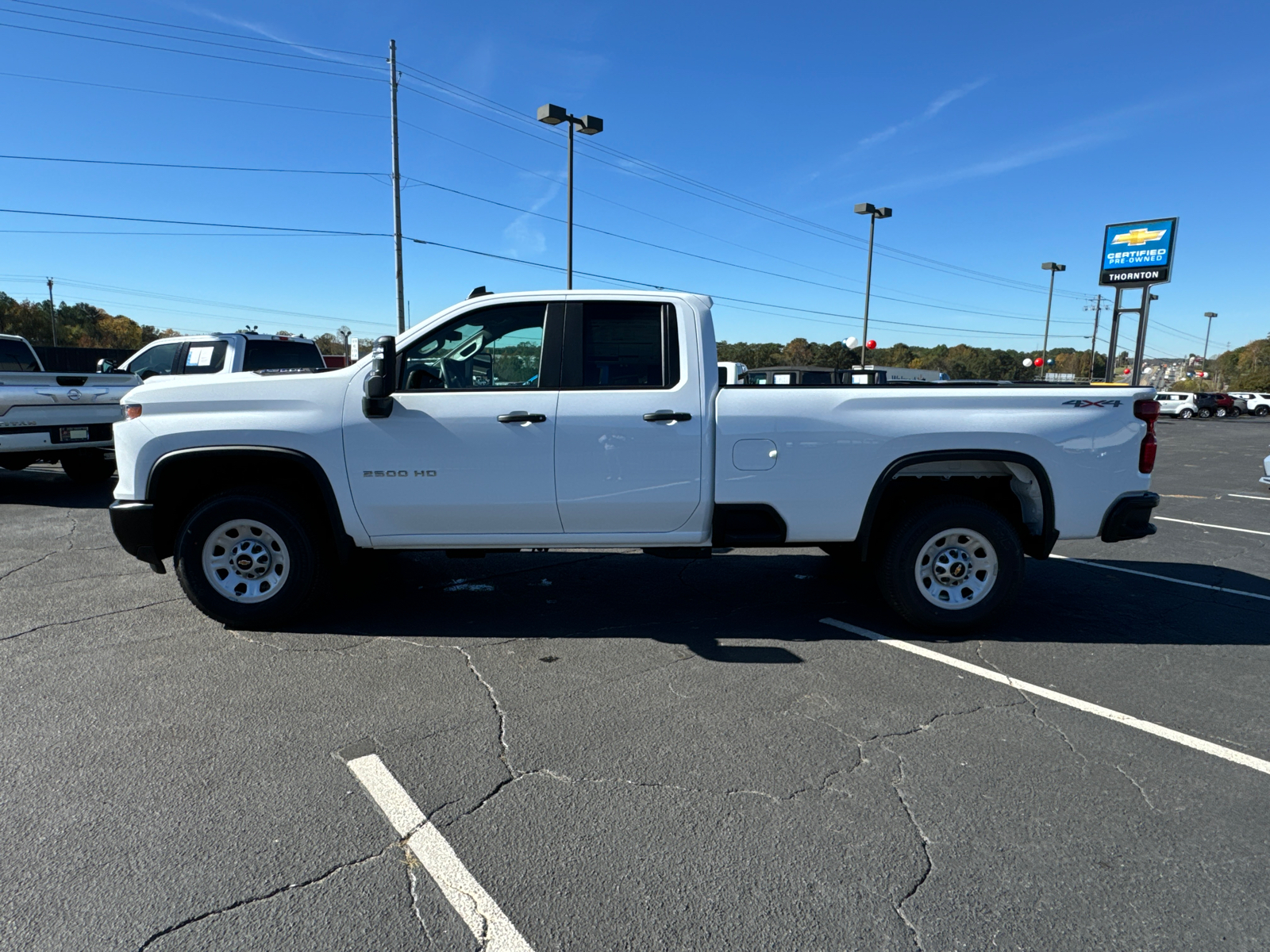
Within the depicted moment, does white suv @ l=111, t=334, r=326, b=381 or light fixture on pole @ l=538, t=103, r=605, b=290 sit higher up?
light fixture on pole @ l=538, t=103, r=605, b=290

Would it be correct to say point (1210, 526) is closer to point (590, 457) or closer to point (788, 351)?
point (590, 457)

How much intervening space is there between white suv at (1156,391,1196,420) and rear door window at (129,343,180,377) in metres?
52.7

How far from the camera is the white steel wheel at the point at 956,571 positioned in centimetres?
479

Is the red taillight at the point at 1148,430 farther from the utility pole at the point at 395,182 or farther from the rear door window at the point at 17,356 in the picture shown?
the utility pole at the point at 395,182

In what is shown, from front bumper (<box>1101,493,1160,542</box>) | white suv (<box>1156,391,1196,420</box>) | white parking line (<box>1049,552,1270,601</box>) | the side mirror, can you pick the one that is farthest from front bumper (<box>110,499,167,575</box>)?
white suv (<box>1156,391,1196,420</box>)

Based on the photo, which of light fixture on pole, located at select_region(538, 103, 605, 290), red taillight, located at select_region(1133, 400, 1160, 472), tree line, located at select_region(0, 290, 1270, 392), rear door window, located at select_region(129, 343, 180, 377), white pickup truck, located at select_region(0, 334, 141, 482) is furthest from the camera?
tree line, located at select_region(0, 290, 1270, 392)

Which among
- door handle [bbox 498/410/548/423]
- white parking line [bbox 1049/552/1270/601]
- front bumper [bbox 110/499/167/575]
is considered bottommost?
white parking line [bbox 1049/552/1270/601]

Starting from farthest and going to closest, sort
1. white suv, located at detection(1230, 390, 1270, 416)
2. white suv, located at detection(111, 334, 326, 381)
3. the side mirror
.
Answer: white suv, located at detection(1230, 390, 1270, 416)
white suv, located at detection(111, 334, 326, 381)
the side mirror

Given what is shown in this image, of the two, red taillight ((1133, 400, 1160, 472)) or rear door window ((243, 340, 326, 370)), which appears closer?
red taillight ((1133, 400, 1160, 472))

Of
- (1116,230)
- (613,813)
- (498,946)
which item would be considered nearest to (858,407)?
(613,813)

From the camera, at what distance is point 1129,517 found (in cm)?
469

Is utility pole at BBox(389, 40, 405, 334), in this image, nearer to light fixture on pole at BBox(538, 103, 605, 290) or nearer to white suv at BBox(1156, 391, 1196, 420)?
light fixture on pole at BBox(538, 103, 605, 290)

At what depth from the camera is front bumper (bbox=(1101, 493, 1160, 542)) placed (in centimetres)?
468

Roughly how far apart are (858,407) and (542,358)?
1.94 meters
